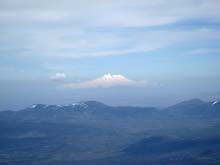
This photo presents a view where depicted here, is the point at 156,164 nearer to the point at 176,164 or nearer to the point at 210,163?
the point at 176,164

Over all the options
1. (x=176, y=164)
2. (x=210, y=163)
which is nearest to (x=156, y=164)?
(x=176, y=164)

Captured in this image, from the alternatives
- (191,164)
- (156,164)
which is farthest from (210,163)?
(156,164)

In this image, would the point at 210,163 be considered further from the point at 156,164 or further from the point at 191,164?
the point at 156,164
